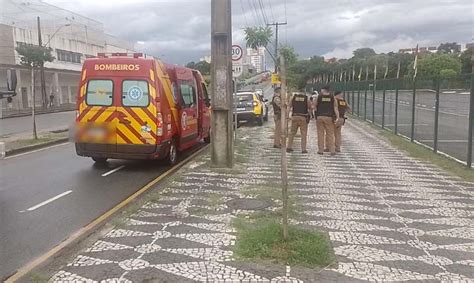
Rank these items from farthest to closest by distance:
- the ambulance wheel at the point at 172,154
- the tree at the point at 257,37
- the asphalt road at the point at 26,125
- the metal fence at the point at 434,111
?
the tree at the point at 257,37 < the asphalt road at the point at 26,125 < the metal fence at the point at 434,111 < the ambulance wheel at the point at 172,154

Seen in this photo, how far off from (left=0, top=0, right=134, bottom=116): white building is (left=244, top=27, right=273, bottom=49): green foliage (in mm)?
20051

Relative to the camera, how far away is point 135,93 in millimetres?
9375

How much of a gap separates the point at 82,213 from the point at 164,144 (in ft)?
11.1

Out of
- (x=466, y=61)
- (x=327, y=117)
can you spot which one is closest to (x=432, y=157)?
(x=327, y=117)

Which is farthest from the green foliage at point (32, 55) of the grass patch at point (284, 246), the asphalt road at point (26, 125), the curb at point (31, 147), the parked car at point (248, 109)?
the grass patch at point (284, 246)

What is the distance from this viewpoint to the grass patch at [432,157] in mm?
9253

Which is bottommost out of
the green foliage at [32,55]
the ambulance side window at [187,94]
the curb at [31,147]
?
the curb at [31,147]

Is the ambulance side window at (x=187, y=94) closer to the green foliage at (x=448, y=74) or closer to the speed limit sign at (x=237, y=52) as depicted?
the speed limit sign at (x=237, y=52)

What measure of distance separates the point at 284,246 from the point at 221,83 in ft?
17.8

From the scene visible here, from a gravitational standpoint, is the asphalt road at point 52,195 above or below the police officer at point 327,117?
below

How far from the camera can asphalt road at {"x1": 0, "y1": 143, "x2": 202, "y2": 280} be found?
526cm

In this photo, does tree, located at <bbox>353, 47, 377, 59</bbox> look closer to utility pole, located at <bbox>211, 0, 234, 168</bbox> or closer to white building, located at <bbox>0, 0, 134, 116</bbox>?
white building, located at <bbox>0, 0, 134, 116</bbox>

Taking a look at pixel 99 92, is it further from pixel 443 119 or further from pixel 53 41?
pixel 53 41

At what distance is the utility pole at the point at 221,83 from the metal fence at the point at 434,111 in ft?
16.5
